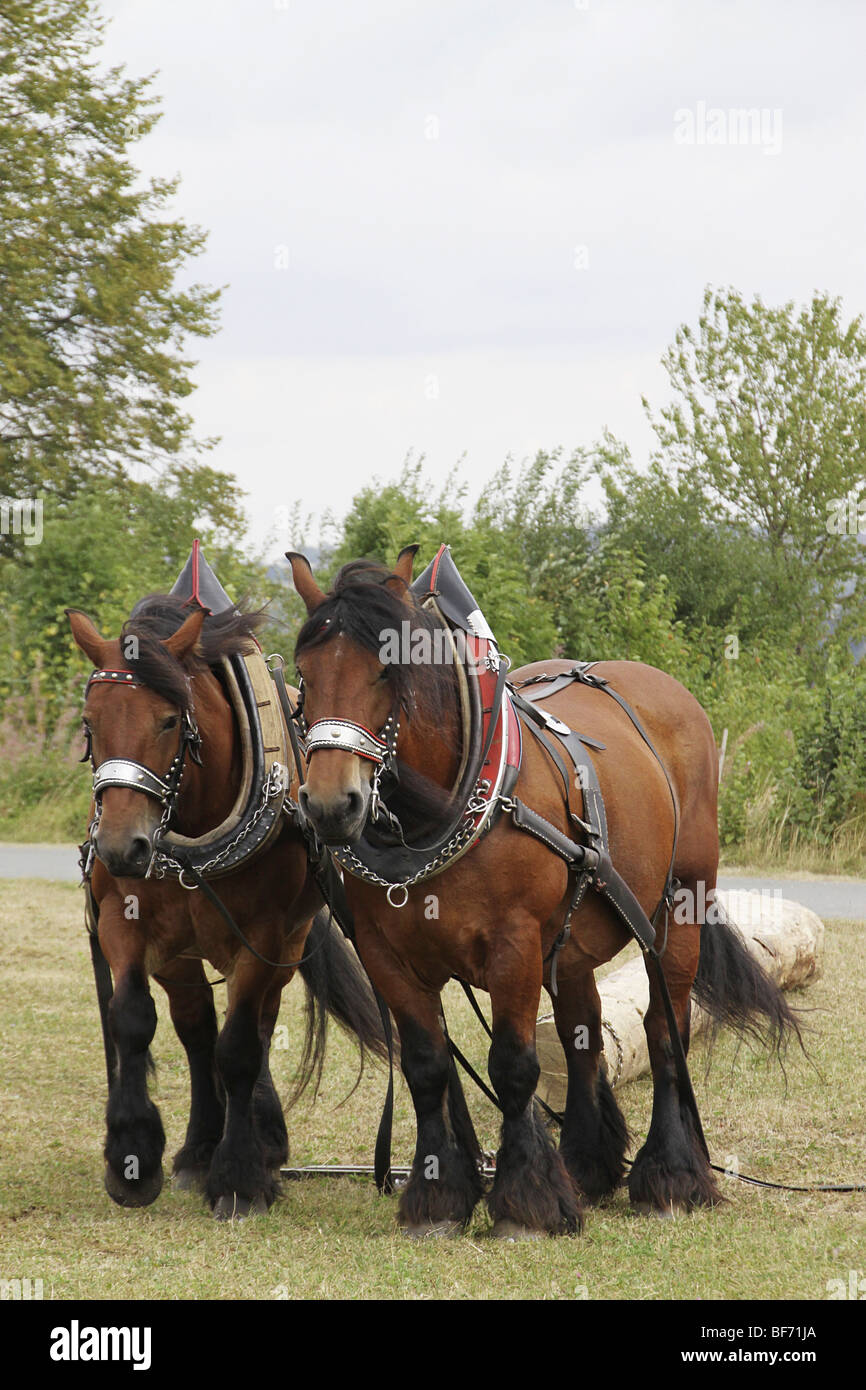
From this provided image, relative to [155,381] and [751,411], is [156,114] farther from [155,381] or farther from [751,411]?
[751,411]

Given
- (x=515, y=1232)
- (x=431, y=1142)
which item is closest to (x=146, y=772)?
(x=431, y=1142)

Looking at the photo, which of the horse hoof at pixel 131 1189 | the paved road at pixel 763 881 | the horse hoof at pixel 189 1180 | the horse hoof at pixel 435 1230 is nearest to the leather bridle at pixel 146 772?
the horse hoof at pixel 131 1189

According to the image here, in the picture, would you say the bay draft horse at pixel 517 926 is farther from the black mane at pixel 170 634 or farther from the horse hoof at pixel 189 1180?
the horse hoof at pixel 189 1180

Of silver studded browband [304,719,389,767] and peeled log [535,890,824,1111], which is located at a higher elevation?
silver studded browband [304,719,389,767]

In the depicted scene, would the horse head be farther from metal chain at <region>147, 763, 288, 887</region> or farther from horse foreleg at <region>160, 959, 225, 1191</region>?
horse foreleg at <region>160, 959, 225, 1191</region>

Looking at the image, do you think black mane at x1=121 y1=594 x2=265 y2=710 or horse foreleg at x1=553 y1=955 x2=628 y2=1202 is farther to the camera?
horse foreleg at x1=553 y1=955 x2=628 y2=1202

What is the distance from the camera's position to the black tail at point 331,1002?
534 cm

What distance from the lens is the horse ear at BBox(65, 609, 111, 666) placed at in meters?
3.87

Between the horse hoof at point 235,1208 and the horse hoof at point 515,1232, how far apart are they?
860 mm

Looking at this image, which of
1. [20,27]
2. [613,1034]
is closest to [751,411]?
[20,27]

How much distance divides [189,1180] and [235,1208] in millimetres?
509

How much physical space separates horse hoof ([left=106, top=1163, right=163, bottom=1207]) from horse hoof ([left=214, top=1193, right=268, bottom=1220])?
222 mm

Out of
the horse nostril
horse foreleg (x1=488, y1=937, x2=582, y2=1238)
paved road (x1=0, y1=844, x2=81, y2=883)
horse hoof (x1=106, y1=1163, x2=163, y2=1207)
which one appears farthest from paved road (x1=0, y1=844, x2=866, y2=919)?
horse foreleg (x1=488, y1=937, x2=582, y2=1238)

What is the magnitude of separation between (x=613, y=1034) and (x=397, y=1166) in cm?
120
